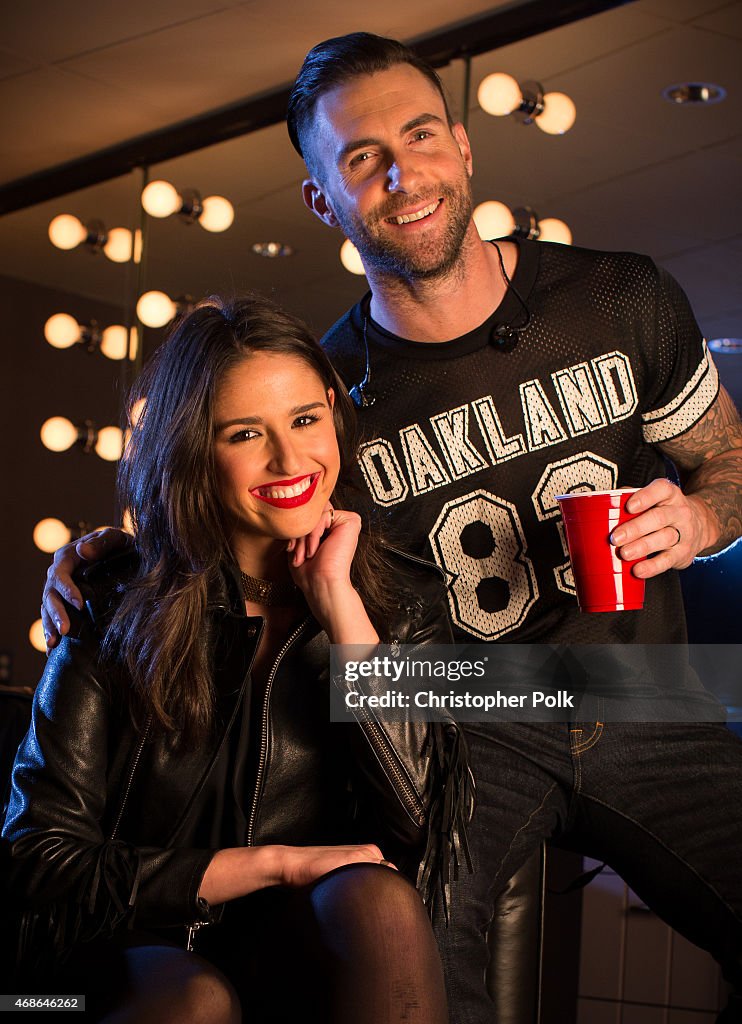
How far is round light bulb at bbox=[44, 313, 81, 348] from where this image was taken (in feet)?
13.9

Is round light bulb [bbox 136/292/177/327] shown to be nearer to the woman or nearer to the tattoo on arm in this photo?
the woman

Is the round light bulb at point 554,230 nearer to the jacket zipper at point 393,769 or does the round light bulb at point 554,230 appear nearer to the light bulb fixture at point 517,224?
the light bulb fixture at point 517,224

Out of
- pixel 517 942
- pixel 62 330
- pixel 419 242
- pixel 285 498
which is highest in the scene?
pixel 62 330

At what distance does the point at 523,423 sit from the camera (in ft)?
6.45

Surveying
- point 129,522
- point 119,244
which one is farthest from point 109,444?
point 129,522

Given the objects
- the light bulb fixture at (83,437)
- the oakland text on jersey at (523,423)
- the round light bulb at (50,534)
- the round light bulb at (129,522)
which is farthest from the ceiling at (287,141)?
the round light bulb at (50,534)

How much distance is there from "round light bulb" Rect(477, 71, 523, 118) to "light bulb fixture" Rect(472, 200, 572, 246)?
0.84ft

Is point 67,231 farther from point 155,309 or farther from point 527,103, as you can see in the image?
point 527,103

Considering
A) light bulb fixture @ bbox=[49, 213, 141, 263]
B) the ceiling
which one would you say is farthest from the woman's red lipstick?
light bulb fixture @ bbox=[49, 213, 141, 263]

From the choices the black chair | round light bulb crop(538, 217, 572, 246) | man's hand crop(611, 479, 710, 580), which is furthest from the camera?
round light bulb crop(538, 217, 572, 246)

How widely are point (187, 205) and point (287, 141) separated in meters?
0.44

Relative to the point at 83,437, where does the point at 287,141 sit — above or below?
above

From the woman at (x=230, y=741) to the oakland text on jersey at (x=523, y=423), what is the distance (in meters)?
0.13

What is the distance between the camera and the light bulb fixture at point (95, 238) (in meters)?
4.15
